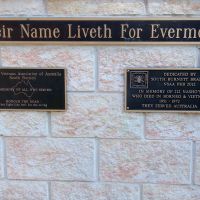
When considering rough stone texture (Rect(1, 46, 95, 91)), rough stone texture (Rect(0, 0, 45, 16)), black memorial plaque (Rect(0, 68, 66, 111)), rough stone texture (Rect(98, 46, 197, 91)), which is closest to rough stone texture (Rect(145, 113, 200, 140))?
rough stone texture (Rect(98, 46, 197, 91))

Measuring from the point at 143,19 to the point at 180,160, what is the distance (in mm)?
874

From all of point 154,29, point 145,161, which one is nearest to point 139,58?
point 154,29

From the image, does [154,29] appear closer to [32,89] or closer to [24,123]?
[32,89]

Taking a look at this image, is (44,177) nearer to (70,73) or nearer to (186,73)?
(70,73)

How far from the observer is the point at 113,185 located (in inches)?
87.3

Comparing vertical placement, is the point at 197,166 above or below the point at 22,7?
below

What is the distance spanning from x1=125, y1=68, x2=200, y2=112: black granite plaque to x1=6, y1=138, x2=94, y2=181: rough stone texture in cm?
39

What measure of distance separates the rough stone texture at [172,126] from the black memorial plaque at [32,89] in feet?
1.77

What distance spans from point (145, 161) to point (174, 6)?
928 millimetres

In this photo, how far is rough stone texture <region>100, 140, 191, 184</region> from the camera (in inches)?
84.6

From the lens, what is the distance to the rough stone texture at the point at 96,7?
1.98 metres

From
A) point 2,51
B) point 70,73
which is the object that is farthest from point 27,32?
point 70,73

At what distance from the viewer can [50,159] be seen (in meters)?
2.21

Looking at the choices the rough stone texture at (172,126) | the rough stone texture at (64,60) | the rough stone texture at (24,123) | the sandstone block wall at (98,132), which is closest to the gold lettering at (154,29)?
the sandstone block wall at (98,132)
